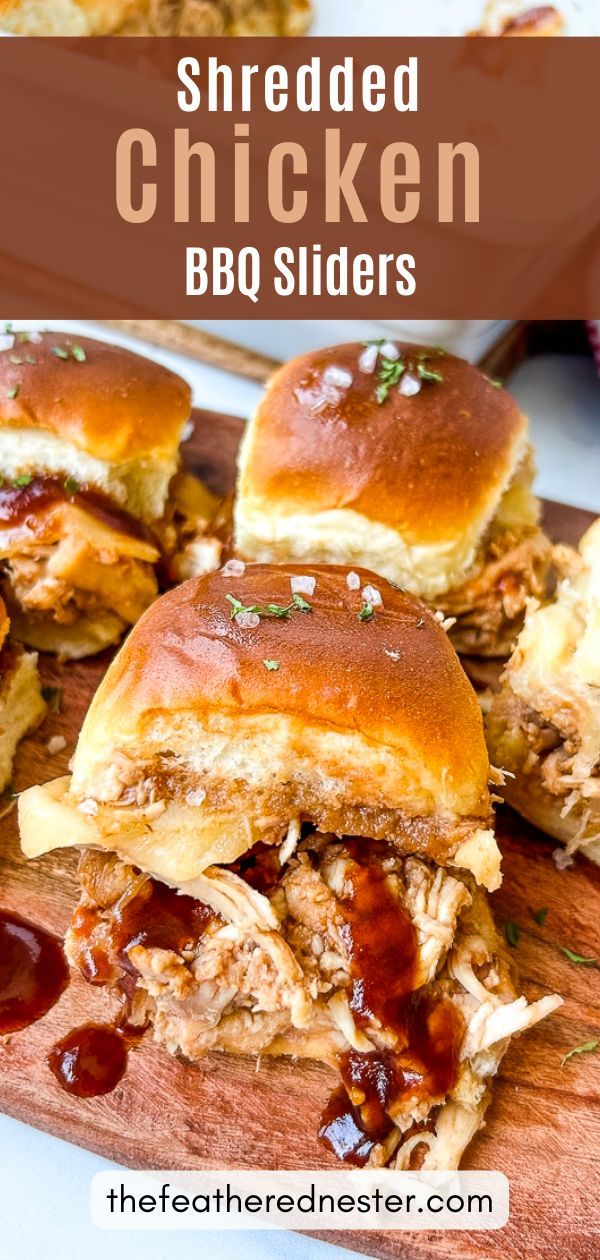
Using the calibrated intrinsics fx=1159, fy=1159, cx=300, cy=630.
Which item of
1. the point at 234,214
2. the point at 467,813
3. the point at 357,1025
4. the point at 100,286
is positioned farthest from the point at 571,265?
the point at 357,1025

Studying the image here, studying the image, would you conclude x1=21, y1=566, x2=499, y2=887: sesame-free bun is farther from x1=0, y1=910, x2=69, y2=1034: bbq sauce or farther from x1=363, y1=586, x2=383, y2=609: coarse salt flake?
x1=0, y1=910, x2=69, y2=1034: bbq sauce

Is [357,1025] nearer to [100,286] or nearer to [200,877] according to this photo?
[200,877]

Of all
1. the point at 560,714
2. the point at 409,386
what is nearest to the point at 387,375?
the point at 409,386

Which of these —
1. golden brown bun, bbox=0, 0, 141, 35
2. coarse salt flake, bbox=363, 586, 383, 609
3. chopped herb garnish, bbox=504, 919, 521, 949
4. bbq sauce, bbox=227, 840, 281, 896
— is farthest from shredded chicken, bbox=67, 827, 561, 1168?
golden brown bun, bbox=0, 0, 141, 35

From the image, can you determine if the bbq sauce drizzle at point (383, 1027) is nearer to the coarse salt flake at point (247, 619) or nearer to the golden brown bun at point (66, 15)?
the coarse salt flake at point (247, 619)

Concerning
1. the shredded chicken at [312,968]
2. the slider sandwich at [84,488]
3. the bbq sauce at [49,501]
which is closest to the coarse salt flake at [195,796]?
the shredded chicken at [312,968]

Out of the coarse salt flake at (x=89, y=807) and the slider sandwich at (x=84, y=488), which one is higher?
the slider sandwich at (x=84, y=488)
